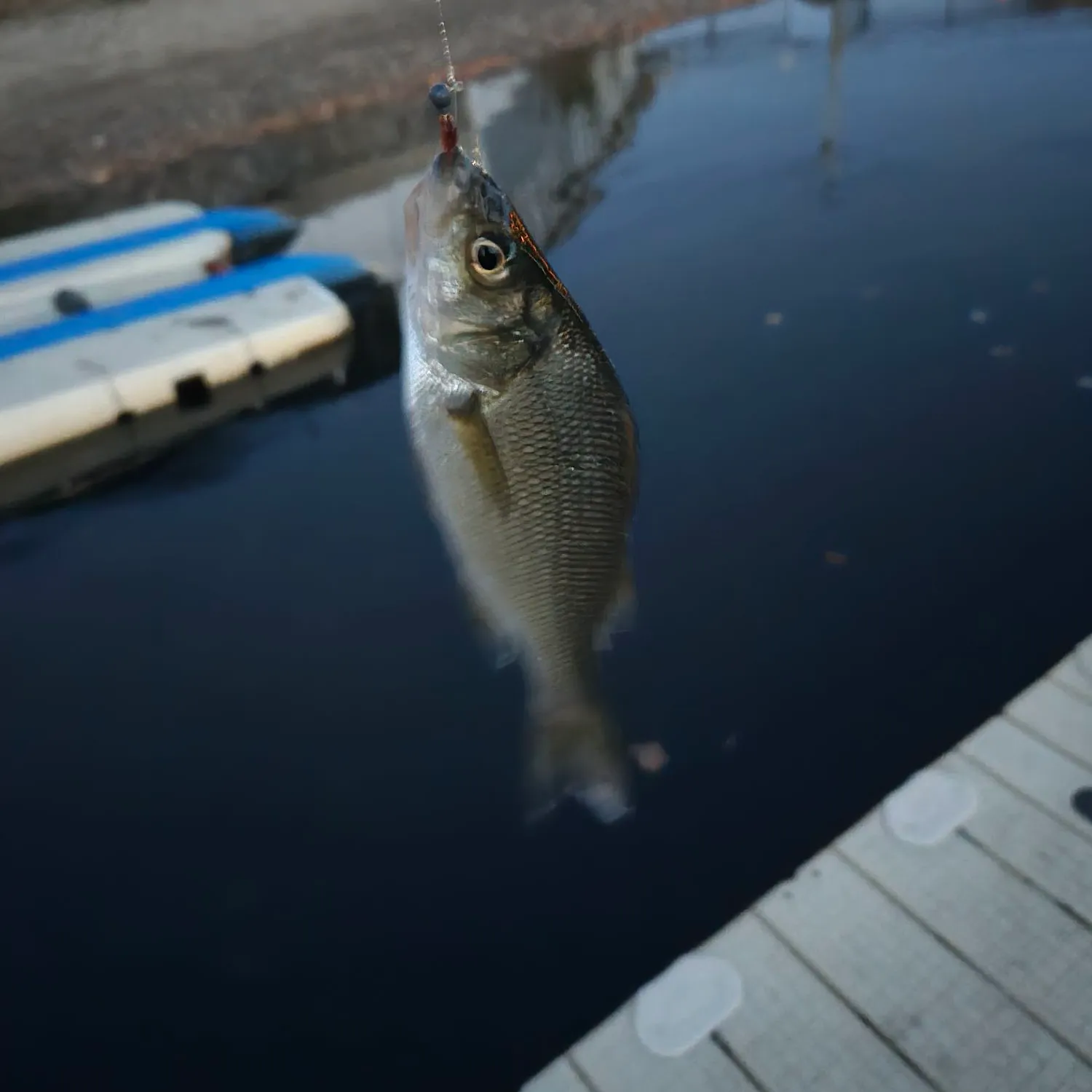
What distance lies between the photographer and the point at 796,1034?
8.63ft

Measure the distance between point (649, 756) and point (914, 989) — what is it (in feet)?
4.60

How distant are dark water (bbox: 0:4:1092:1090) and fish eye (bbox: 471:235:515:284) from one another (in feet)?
8.17

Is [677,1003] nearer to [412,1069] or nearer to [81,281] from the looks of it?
[412,1069]

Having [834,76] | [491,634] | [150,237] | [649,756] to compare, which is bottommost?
[649,756]

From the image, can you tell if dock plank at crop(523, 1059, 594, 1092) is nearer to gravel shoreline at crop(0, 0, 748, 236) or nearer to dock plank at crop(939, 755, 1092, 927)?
dock plank at crop(939, 755, 1092, 927)

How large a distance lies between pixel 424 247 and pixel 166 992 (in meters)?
2.92

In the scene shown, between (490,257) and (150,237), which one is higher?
(490,257)

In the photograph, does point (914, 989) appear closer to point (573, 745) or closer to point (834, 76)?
point (573, 745)

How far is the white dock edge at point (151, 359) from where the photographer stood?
666 cm

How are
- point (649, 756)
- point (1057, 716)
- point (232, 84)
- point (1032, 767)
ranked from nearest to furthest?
point (1032, 767) → point (1057, 716) → point (649, 756) → point (232, 84)

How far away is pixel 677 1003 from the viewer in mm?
2711

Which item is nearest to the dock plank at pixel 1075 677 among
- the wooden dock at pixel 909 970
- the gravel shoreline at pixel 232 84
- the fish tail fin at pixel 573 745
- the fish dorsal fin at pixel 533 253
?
the wooden dock at pixel 909 970

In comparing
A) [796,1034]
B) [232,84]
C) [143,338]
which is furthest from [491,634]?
[232,84]

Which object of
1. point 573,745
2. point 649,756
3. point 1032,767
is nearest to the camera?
point 573,745
